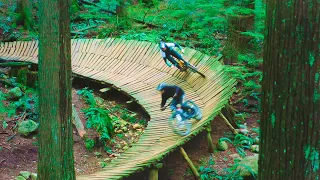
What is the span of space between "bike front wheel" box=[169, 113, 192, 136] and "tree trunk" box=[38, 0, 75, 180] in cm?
273

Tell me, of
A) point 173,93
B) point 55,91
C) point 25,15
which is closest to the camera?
point 55,91

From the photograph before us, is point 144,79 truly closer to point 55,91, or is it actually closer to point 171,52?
point 171,52

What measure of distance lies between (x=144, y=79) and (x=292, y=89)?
8.76 metres

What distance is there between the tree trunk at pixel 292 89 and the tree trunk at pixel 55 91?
311 centimetres

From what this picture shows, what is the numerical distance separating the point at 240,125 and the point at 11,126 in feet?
16.7

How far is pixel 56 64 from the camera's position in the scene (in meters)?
5.09

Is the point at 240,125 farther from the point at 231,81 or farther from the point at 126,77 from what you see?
the point at 126,77

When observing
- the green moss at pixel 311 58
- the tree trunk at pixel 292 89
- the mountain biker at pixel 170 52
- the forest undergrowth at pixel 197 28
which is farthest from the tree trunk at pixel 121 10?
the green moss at pixel 311 58

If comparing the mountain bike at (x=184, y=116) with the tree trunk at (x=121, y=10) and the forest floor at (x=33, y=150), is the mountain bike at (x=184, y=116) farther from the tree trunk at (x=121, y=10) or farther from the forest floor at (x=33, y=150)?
the tree trunk at (x=121, y=10)

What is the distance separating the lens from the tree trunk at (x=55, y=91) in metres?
5.03

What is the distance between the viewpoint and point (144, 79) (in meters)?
11.2

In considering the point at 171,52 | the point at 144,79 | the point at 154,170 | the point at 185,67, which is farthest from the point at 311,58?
the point at 144,79

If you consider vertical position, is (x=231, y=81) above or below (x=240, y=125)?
above

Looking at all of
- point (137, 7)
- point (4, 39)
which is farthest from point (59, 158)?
point (137, 7)
